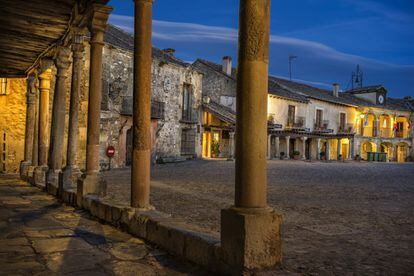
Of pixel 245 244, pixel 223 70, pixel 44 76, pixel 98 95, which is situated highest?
pixel 223 70

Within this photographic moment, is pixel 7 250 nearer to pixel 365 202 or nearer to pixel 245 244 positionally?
pixel 245 244

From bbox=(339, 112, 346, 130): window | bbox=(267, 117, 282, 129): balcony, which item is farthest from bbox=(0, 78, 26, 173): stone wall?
bbox=(339, 112, 346, 130): window

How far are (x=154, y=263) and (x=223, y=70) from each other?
28.8m

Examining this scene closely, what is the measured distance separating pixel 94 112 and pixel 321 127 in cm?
3142

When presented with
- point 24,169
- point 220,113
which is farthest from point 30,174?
point 220,113

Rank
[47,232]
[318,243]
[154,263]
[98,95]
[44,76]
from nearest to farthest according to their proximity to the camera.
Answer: [154,263]
[318,243]
[47,232]
[98,95]
[44,76]

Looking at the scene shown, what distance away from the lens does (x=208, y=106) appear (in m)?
26.9

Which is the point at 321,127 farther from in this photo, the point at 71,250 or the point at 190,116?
the point at 71,250

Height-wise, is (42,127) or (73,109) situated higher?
(73,109)

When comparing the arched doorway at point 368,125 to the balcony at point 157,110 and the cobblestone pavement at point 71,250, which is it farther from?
the cobblestone pavement at point 71,250

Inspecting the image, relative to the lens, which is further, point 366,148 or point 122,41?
point 366,148

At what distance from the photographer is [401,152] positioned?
1727 inches

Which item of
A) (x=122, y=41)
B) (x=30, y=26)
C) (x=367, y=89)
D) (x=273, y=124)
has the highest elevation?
(x=367, y=89)

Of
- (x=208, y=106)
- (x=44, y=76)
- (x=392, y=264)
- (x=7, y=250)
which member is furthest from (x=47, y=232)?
(x=208, y=106)
